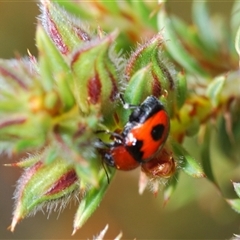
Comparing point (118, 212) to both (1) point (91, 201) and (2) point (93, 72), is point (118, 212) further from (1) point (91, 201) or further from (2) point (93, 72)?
(2) point (93, 72)

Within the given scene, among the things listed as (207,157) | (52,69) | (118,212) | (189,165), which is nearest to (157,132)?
(189,165)

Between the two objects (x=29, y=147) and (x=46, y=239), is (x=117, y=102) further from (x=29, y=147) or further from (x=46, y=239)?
(x=46, y=239)

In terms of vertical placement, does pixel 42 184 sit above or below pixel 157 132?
below

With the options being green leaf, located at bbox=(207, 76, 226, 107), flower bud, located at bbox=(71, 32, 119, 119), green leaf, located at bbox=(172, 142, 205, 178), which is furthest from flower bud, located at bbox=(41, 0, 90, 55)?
green leaf, located at bbox=(207, 76, 226, 107)

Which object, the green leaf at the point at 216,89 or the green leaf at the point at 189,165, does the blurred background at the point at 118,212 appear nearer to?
the green leaf at the point at 216,89

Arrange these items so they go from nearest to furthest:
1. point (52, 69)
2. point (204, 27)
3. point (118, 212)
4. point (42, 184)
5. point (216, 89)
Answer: point (52, 69)
point (42, 184)
point (216, 89)
point (204, 27)
point (118, 212)

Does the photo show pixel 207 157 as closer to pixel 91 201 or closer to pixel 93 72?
pixel 91 201

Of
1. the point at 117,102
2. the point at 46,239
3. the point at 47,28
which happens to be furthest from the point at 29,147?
the point at 46,239

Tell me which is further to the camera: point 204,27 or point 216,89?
point 204,27

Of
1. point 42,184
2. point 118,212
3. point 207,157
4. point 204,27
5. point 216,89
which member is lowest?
point 118,212

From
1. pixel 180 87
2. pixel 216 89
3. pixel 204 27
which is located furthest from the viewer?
pixel 204 27
